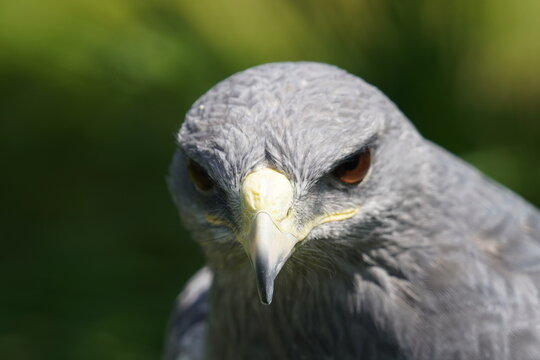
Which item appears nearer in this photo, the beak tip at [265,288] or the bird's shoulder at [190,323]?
the beak tip at [265,288]

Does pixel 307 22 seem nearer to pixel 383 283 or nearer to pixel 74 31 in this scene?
pixel 74 31

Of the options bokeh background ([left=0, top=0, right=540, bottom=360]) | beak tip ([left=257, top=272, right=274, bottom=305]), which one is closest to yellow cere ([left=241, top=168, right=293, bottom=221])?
beak tip ([left=257, top=272, right=274, bottom=305])

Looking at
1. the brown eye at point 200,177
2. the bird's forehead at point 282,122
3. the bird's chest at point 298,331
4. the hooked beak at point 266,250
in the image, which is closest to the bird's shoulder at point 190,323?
the bird's chest at point 298,331

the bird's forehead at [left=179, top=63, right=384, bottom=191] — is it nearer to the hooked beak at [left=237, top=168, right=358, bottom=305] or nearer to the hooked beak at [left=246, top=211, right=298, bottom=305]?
the hooked beak at [left=237, top=168, right=358, bottom=305]

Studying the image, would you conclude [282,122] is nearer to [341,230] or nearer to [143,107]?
[341,230]

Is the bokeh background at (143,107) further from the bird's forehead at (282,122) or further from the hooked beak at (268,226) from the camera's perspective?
the hooked beak at (268,226)

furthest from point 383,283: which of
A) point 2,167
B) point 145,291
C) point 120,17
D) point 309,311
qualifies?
point 2,167
